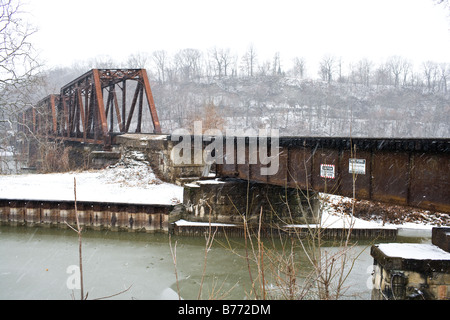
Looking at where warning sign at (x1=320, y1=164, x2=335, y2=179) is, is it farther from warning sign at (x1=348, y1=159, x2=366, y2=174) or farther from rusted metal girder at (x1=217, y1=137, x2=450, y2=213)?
warning sign at (x1=348, y1=159, x2=366, y2=174)

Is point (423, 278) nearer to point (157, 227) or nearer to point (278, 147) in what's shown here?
point (278, 147)

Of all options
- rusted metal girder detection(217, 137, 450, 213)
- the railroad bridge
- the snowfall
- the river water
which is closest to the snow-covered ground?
the snowfall

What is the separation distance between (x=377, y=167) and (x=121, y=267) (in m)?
6.98

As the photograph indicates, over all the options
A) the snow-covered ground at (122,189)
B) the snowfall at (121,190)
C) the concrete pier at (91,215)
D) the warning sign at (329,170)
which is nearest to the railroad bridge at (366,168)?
the warning sign at (329,170)

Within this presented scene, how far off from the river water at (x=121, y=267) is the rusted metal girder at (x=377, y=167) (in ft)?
4.56

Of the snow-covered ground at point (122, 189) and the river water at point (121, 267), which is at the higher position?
the snow-covered ground at point (122, 189)

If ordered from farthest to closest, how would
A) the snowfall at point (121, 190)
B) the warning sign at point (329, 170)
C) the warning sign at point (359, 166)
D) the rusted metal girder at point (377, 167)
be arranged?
the snowfall at point (121, 190)
the warning sign at point (329, 170)
the warning sign at point (359, 166)
the rusted metal girder at point (377, 167)

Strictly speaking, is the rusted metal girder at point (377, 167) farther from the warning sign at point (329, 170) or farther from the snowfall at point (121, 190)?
the snowfall at point (121, 190)

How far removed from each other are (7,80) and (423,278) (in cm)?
1942

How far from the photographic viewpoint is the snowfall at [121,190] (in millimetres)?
12586

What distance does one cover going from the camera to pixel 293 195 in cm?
1185

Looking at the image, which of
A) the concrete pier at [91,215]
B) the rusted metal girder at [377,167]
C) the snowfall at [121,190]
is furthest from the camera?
the snowfall at [121,190]

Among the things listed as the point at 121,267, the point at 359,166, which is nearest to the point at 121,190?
the point at 121,267

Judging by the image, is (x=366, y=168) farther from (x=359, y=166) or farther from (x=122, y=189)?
(x=122, y=189)
